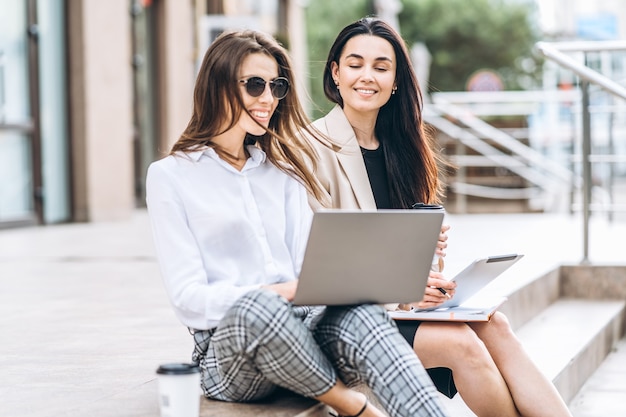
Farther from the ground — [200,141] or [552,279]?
[200,141]

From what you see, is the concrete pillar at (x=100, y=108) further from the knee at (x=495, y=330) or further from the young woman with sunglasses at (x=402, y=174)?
the knee at (x=495, y=330)

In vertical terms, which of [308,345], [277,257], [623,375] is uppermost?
[277,257]

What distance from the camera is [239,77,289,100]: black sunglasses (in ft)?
9.57

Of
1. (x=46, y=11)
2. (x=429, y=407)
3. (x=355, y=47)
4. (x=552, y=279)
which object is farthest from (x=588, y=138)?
(x=46, y=11)

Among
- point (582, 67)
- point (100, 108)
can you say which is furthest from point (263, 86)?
point (100, 108)

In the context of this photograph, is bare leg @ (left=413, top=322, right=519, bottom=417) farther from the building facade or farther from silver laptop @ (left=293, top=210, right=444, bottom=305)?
the building facade

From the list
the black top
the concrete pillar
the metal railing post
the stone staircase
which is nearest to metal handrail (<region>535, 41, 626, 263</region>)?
the metal railing post

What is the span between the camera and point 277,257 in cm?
298

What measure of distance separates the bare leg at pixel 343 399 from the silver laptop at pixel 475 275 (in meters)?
0.62

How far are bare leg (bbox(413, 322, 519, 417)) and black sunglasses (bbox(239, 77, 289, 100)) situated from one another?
0.83 metres

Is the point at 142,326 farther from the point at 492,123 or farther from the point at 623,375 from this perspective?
the point at 492,123

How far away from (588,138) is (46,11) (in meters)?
6.14

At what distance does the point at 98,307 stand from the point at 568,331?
2.32m

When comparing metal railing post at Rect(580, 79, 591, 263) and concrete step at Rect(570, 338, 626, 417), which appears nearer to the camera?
concrete step at Rect(570, 338, 626, 417)
